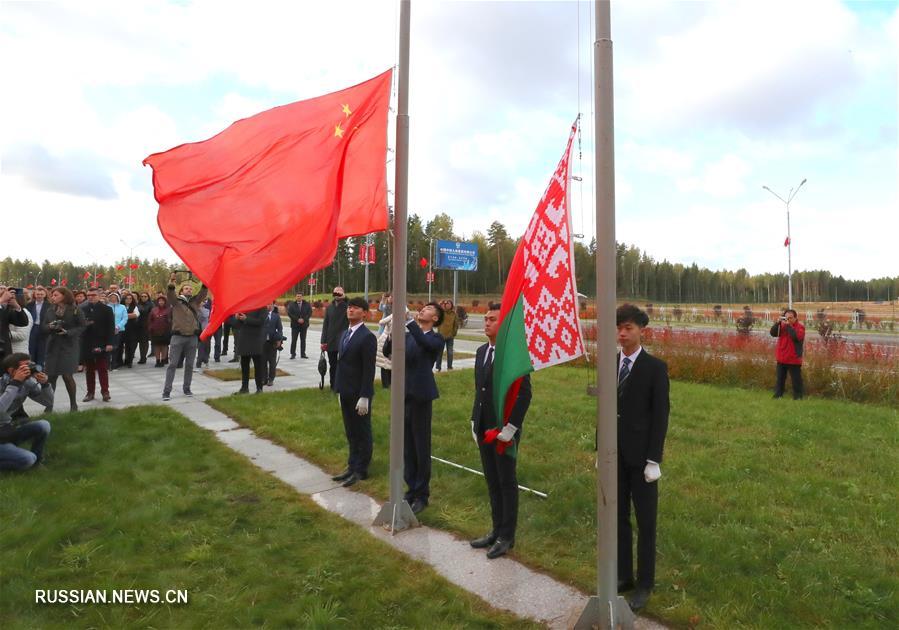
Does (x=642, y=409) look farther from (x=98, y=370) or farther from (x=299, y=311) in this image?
(x=299, y=311)

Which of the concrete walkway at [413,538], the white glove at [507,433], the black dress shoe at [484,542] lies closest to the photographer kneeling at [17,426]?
the concrete walkway at [413,538]

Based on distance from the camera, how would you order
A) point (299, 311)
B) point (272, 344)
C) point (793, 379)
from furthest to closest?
point (299, 311) < point (272, 344) < point (793, 379)

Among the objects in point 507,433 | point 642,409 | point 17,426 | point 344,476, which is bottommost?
point 344,476

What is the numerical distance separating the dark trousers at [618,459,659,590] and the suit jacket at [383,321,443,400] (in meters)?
2.30

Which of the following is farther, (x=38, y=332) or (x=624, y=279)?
(x=624, y=279)

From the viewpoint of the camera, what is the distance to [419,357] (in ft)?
19.2

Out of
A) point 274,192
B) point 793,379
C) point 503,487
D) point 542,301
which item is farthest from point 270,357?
point 793,379

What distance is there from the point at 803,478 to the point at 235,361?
1565cm

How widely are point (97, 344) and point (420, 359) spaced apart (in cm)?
849

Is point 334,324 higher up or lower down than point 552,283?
lower down

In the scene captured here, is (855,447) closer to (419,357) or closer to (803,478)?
(803,478)

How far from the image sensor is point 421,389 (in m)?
5.86

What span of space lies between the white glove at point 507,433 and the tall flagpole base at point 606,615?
1.32m

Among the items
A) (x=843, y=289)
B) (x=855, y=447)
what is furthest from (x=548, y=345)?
(x=843, y=289)
